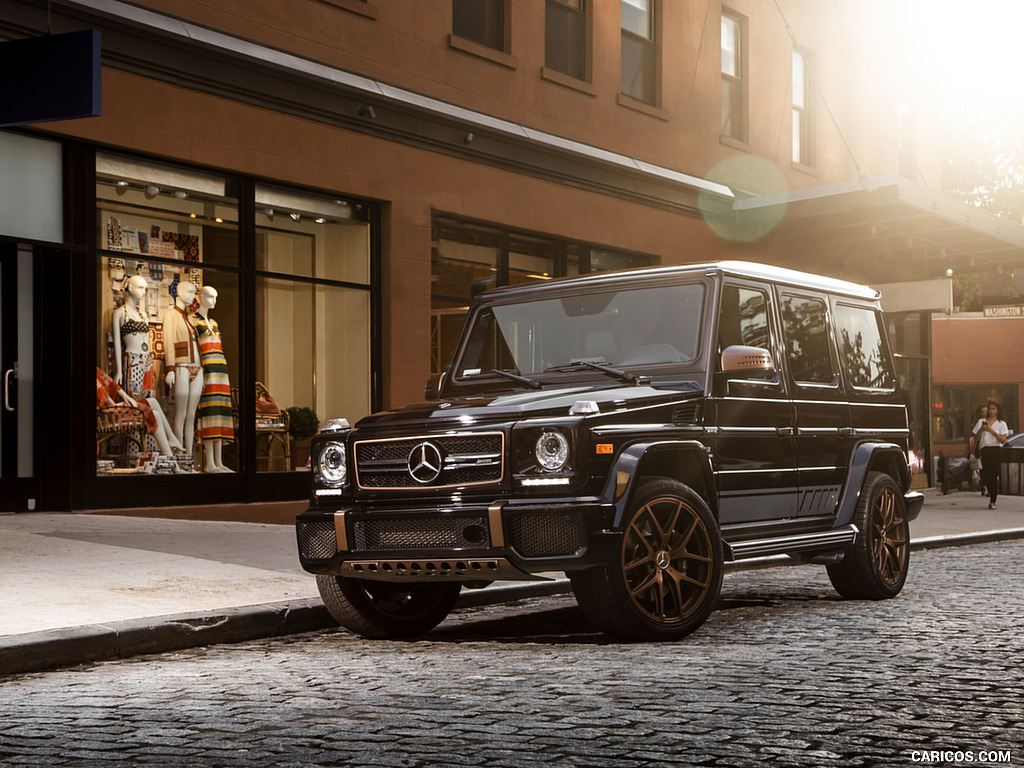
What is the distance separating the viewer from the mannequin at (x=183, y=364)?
527 inches

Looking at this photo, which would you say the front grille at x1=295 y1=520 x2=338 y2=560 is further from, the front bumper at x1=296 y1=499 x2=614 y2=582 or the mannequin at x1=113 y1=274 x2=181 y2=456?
the mannequin at x1=113 y1=274 x2=181 y2=456

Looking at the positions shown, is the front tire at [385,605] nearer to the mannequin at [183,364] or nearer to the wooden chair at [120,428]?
the wooden chair at [120,428]

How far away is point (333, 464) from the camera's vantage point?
735 centimetres

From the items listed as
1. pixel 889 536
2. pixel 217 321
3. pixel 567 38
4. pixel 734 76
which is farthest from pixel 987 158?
pixel 889 536

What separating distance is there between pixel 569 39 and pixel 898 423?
10.2 m

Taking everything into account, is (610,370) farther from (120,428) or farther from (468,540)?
(120,428)

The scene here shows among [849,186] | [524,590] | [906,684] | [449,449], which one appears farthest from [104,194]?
[849,186]

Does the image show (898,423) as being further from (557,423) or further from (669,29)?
(669,29)

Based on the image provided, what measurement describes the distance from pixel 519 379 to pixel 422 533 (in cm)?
144

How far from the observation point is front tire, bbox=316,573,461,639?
7.43 meters

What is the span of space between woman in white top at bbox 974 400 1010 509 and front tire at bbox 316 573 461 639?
14733 mm

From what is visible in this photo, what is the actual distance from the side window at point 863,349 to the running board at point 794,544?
1.17 meters

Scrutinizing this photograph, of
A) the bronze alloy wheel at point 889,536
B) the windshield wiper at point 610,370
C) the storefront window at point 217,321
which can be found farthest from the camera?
the storefront window at point 217,321

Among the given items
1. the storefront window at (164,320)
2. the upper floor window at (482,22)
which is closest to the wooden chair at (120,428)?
the storefront window at (164,320)
